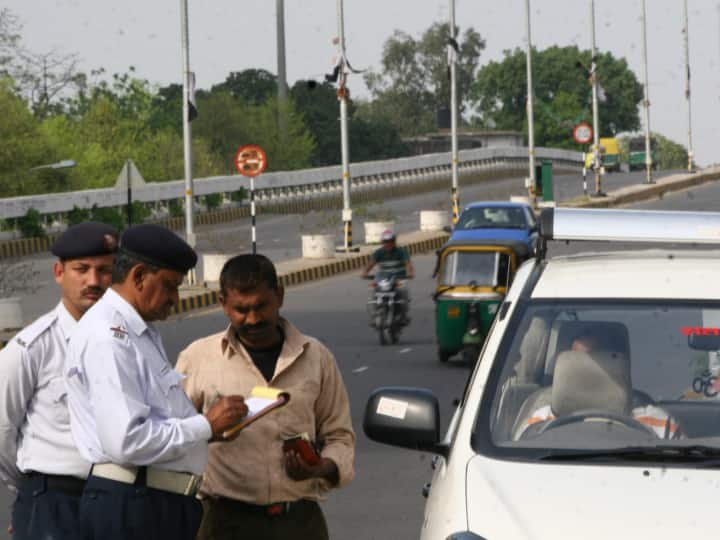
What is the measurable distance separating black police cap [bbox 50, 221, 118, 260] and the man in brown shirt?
47 cm

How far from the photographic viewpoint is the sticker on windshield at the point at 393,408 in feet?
17.8

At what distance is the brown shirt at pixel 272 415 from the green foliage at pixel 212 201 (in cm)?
5162

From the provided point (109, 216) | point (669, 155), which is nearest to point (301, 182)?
point (109, 216)

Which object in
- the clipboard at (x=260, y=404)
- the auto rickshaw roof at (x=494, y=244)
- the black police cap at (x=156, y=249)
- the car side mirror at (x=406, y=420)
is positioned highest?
the black police cap at (x=156, y=249)

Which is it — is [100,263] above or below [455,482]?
above

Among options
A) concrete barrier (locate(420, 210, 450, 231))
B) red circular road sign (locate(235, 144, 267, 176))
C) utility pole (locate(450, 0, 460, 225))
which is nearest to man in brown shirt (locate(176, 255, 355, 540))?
red circular road sign (locate(235, 144, 267, 176))

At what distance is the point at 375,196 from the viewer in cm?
7050

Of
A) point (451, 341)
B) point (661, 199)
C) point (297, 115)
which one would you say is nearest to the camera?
point (451, 341)

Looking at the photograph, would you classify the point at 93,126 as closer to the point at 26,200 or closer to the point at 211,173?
the point at 211,173

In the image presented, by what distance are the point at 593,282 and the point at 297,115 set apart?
9311 centimetres

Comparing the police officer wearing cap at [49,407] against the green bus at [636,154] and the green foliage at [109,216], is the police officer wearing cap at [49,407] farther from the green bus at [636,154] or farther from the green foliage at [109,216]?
the green bus at [636,154]

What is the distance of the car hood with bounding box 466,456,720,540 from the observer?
456cm

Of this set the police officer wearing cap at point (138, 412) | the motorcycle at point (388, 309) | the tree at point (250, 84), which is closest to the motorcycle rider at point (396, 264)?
the motorcycle at point (388, 309)

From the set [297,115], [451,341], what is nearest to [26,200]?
[451,341]
